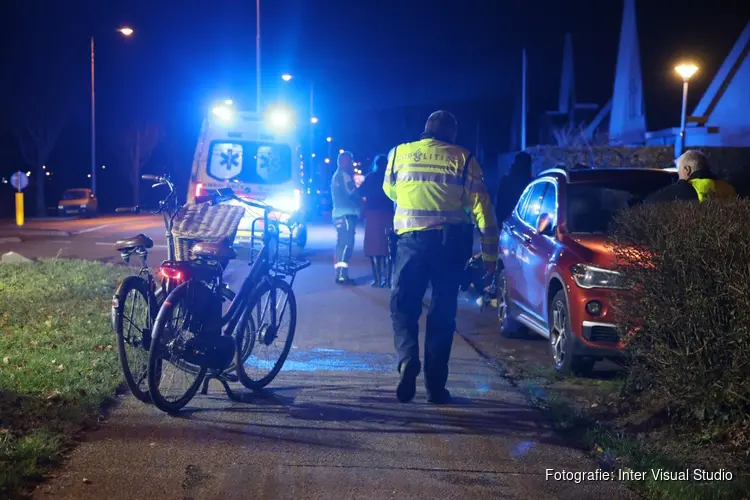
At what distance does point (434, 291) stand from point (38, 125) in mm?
45182

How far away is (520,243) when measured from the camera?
8.45 metres

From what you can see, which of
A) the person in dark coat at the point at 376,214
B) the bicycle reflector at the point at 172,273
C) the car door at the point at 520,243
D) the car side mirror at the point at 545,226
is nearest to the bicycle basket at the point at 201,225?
the bicycle reflector at the point at 172,273

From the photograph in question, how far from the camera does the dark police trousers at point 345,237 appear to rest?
12992mm

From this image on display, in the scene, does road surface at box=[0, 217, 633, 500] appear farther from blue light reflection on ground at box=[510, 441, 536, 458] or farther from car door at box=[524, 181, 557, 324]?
car door at box=[524, 181, 557, 324]

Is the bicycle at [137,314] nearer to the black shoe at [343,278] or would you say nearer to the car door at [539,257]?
the car door at [539,257]

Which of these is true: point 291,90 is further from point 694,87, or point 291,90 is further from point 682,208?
point 682,208

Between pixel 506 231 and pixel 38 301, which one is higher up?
pixel 506 231

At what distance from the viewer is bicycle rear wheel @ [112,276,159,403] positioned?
17.6ft

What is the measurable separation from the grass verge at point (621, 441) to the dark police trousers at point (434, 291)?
2.78 feet

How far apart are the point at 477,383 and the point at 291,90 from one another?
1611cm

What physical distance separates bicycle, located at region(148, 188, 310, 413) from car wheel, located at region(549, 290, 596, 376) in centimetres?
223

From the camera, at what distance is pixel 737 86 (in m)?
23.5

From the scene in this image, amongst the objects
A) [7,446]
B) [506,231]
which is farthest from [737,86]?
[7,446]

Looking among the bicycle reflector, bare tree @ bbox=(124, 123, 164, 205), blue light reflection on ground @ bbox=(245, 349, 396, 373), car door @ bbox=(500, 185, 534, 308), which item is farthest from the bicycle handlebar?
bare tree @ bbox=(124, 123, 164, 205)
